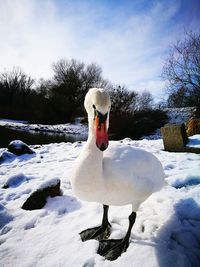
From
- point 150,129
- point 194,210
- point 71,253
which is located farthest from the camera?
point 150,129

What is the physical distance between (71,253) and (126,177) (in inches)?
38.8

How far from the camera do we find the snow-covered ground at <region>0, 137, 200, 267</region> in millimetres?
2016

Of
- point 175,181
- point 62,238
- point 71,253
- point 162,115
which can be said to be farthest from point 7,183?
point 162,115

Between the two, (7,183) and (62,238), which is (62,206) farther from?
(7,183)

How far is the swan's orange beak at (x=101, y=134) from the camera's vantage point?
6.18 feet

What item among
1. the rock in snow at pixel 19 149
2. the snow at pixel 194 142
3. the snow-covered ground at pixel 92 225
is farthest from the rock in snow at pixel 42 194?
the snow at pixel 194 142

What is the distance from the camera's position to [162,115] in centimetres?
2072

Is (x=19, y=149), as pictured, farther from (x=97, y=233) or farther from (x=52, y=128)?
(x=52, y=128)

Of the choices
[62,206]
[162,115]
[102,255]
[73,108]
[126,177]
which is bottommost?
[102,255]

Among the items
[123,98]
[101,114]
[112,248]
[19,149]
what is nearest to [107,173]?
[101,114]

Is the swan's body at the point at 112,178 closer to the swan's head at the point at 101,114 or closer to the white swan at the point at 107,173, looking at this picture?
the white swan at the point at 107,173

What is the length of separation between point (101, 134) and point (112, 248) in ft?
4.10

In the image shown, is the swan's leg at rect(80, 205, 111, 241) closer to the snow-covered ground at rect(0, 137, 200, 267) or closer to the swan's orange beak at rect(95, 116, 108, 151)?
the snow-covered ground at rect(0, 137, 200, 267)

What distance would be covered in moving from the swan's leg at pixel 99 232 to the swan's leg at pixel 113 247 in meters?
0.11
